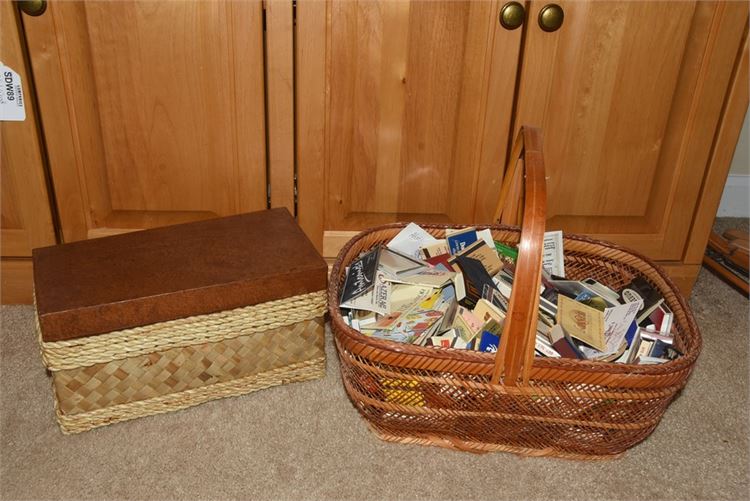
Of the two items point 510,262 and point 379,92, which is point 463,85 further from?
point 510,262

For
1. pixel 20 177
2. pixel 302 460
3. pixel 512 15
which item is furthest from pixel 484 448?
pixel 20 177

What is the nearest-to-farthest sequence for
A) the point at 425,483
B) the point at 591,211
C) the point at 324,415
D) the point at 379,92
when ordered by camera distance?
the point at 425,483 → the point at 324,415 → the point at 379,92 → the point at 591,211

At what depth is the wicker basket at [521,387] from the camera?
79cm

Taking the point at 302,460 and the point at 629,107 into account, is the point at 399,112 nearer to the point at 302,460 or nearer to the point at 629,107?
the point at 629,107

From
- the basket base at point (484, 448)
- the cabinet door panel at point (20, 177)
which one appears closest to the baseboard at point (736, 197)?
the basket base at point (484, 448)

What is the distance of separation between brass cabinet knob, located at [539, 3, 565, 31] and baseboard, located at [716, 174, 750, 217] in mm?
951

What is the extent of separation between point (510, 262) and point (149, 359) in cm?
60

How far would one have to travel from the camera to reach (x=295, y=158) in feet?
3.76

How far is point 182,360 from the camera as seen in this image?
3.09 feet

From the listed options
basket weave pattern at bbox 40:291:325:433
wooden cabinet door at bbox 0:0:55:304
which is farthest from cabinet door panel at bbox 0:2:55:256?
basket weave pattern at bbox 40:291:325:433

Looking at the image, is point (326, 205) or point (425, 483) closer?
point (425, 483)

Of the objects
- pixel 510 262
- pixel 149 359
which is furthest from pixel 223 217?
pixel 510 262

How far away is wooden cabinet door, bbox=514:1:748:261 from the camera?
1076 mm

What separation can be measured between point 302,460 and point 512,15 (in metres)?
0.77
